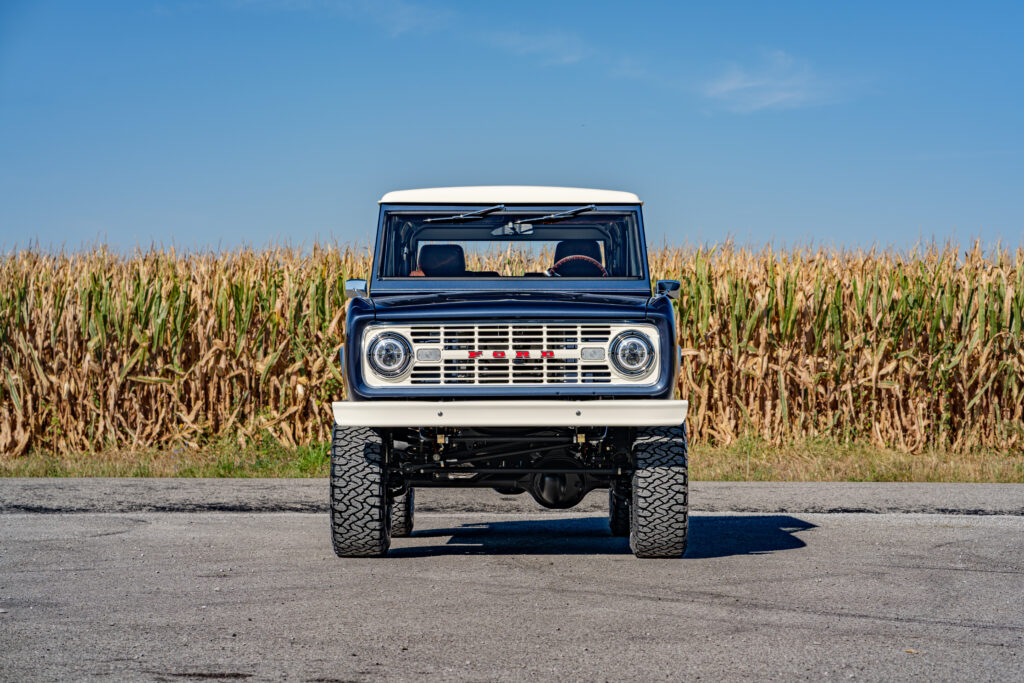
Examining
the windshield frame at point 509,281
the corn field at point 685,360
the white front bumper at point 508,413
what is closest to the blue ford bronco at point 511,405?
the white front bumper at point 508,413

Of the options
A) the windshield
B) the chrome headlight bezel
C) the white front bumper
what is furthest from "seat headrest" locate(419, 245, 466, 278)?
the white front bumper

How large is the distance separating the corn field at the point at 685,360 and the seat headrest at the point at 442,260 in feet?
21.5

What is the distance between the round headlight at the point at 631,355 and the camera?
682 centimetres

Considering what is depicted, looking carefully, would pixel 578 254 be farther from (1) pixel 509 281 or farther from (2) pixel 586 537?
(2) pixel 586 537

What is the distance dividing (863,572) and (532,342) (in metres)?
2.42

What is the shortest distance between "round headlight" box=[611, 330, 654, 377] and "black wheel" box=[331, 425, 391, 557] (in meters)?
1.56

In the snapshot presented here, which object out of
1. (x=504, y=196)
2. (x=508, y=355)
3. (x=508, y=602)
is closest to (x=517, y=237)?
(x=504, y=196)

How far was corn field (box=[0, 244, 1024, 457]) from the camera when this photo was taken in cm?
1490

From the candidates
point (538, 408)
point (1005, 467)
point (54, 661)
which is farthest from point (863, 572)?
point (1005, 467)

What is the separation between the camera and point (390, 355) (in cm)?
686

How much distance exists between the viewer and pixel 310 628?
5.35 metres

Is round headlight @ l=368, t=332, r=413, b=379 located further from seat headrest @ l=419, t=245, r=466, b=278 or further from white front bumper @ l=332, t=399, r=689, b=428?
seat headrest @ l=419, t=245, r=466, b=278

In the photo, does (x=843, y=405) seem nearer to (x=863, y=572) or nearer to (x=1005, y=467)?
(x=1005, y=467)

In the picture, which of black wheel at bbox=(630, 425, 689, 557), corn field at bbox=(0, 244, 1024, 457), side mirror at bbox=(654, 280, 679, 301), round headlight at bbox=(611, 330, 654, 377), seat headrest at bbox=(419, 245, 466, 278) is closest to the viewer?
round headlight at bbox=(611, 330, 654, 377)
